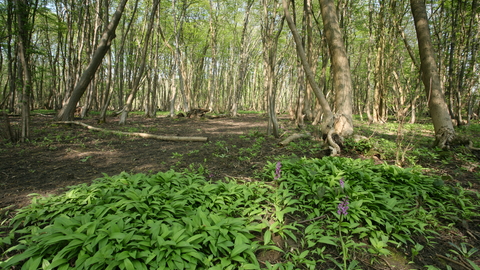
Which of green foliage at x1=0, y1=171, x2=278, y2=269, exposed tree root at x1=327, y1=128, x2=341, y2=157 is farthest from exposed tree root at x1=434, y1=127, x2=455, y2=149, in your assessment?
green foliage at x1=0, y1=171, x2=278, y2=269

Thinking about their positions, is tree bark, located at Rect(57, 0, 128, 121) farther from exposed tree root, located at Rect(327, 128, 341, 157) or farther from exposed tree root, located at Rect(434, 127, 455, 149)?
exposed tree root, located at Rect(434, 127, 455, 149)

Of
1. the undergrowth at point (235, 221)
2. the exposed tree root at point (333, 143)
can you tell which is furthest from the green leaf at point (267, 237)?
the exposed tree root at point (333, 143)

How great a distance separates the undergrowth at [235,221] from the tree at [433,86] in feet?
9.25

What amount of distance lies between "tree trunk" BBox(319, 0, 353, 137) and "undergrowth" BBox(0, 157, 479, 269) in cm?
198

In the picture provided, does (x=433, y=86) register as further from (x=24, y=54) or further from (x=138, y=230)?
(x=24, y=54)

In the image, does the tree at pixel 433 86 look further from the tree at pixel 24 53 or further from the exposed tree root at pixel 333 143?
the tree at pixel 24 53

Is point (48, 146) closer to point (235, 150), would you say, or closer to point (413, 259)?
point (235, 150)

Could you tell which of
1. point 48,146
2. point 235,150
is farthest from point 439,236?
point 48,146

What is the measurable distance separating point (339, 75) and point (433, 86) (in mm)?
2391

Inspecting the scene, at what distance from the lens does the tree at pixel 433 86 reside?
5270 millimetres

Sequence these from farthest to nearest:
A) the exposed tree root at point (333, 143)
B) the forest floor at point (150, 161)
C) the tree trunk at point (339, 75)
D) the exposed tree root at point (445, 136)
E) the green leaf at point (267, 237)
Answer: the tree trunk at point (339, 75)
the exposed tree root at point (445, 136)
the exposed tree root at point (333, 143)
the forest floor at point (150, 161)
the green leaf at point (267, 237)

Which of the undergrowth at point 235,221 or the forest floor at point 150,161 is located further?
the forest floor at point 150,161

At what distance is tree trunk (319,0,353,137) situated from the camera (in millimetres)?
5328

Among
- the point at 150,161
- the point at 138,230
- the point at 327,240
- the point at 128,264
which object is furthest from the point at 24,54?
the point at 327,240
